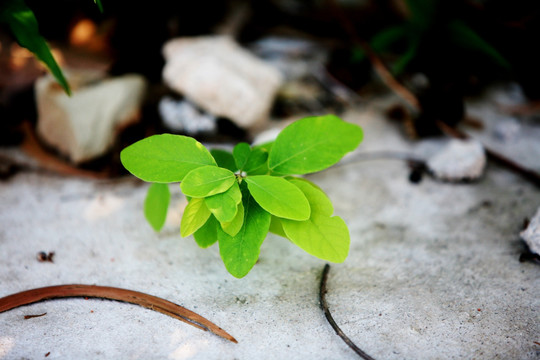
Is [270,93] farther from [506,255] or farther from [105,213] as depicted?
[506,255]

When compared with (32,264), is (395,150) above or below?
above

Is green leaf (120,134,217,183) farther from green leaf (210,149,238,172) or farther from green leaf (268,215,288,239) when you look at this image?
green leaf (268,215,288,239)

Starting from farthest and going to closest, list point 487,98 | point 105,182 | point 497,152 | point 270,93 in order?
point 487,98, point 270,93, point 497,152, point 105,182

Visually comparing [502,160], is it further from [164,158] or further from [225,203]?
[164,158]

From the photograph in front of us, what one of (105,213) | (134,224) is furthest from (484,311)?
(105,213)

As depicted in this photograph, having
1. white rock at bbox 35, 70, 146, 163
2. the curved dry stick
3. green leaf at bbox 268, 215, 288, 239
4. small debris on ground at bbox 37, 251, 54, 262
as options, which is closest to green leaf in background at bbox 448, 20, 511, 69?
green leaf at bbox 268, 215, 288, 239

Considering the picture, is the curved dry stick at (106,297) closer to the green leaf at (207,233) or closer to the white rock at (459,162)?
the green leaf at (207,233)

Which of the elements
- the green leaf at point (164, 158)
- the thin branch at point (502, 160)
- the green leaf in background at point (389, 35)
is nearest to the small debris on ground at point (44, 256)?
the green leaf at point (164, 158)
